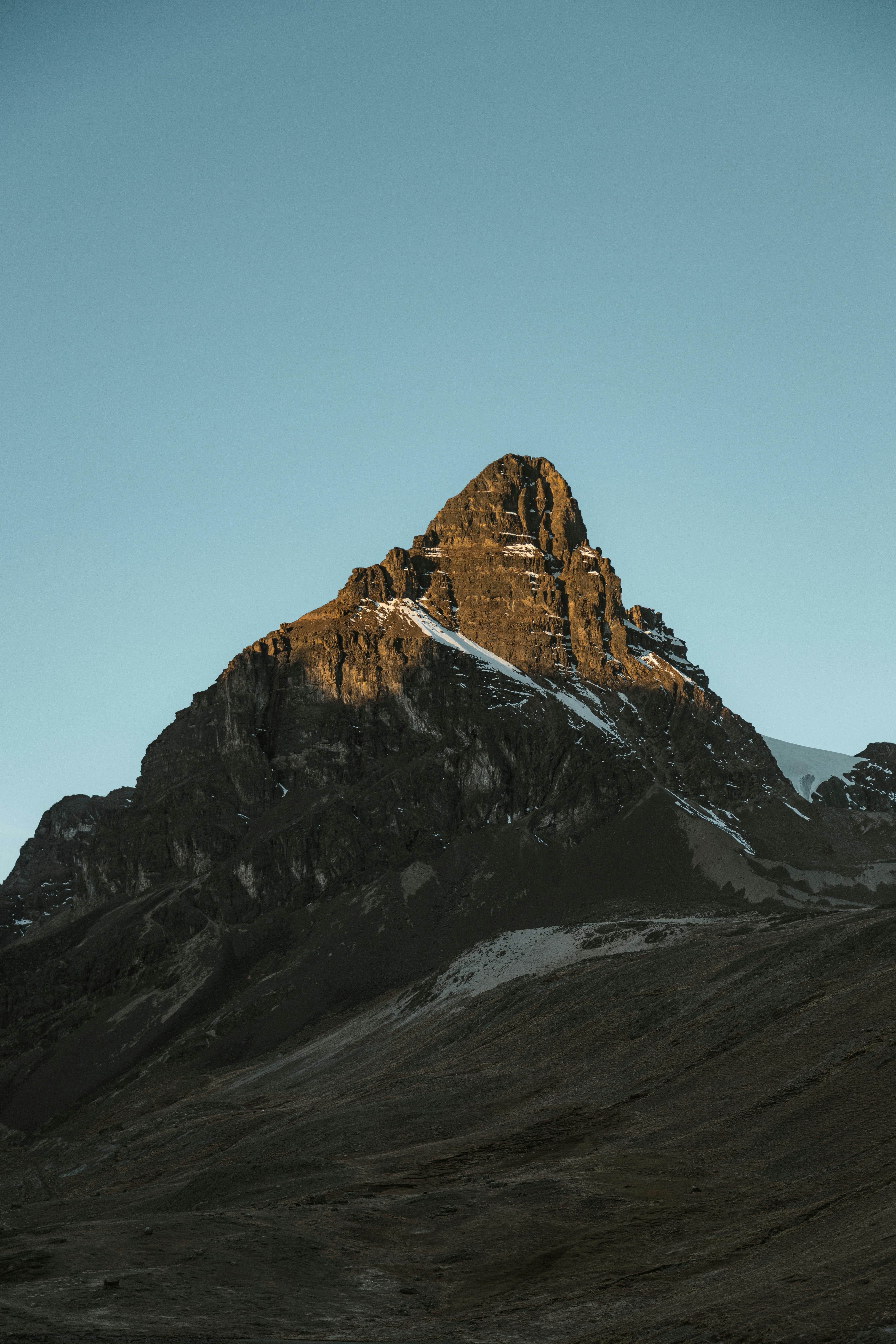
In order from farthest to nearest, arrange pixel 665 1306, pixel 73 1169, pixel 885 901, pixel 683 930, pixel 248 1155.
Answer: pixel 885 901 < pixel 683 930 < pixel 73 1169 < pixel 248 1155 < pixel 665 1306

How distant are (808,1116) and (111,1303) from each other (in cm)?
3265

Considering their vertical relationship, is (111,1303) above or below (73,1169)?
above

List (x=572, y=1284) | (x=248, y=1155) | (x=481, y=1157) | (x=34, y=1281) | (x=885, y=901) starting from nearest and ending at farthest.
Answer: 1. (x=34, y=1281)
2. (x=572, y=1284)
3. (x=481, y=1157)
4. (x=248, y=1155)
5. (x=885, y=901)

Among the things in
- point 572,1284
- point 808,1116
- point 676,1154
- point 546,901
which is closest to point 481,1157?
point 676,1154

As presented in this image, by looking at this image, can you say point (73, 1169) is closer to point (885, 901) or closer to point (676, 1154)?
point (676, 1154)

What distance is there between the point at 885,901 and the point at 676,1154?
156118 mm

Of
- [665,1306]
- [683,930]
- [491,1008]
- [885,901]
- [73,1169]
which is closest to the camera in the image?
[665,1306]

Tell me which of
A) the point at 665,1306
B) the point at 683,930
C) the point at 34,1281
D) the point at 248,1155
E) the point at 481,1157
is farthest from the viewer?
the point at 683,930

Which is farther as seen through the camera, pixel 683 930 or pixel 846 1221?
pixel 683 930

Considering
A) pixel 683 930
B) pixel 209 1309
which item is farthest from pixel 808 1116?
pixel 683 930

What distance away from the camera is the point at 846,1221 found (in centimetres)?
3862

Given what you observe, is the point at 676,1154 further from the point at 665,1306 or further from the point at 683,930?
the point at 683,930

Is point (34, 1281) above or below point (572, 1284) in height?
above

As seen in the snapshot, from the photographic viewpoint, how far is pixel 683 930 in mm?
142375
